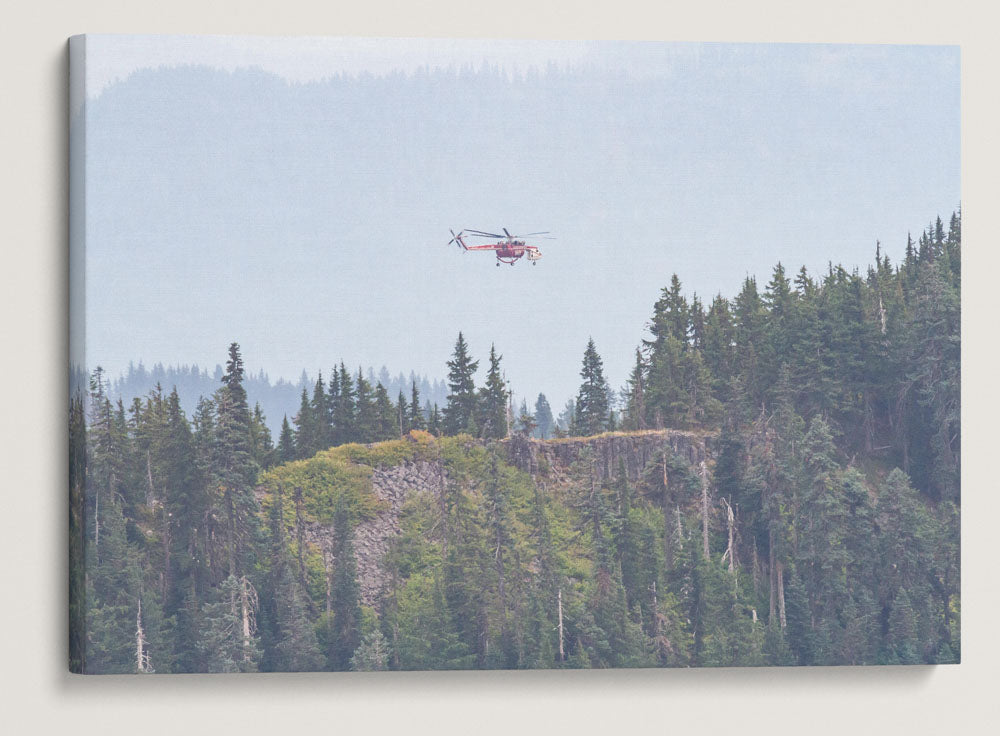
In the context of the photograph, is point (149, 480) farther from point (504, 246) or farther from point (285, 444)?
point (504, 246)

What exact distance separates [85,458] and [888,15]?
5.67 m

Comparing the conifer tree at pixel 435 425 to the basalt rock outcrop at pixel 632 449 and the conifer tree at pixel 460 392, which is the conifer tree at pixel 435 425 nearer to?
the conifer tree at pixel 460 392

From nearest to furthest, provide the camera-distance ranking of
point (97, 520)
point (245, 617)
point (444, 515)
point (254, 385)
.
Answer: point (97, 520) → point (245, 617) → point (254, 385) → point (444, 515)

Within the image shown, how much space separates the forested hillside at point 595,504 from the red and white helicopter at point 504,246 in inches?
22.8

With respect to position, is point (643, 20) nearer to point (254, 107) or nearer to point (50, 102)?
point (254, 107)

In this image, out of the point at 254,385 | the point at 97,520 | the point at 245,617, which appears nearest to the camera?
the point at 97,520

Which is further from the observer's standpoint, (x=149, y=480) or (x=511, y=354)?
(x=511, y=354)

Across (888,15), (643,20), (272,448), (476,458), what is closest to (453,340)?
(476,458)

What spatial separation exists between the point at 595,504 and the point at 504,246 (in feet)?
5.55

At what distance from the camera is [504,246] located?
7.91 meters

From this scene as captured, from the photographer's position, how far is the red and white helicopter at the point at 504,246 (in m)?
7.91

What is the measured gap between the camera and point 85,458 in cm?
760

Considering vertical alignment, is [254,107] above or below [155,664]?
above

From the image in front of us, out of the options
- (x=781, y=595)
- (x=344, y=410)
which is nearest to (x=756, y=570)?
(x=781, y=595)
